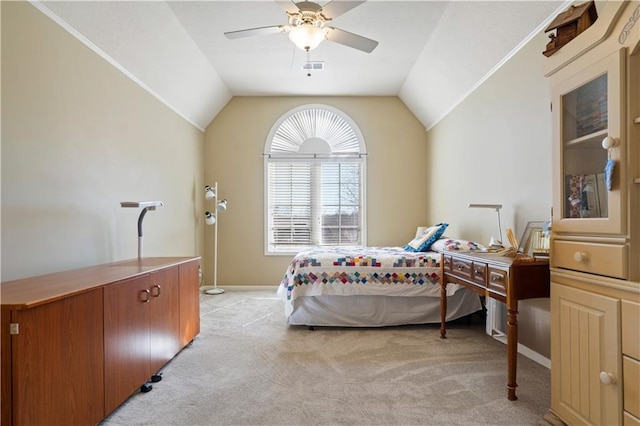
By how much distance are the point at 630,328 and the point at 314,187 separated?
4465 mm

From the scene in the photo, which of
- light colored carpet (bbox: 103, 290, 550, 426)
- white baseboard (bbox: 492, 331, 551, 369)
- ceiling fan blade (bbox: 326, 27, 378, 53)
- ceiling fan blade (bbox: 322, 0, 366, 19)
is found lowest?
light colored carpet (bbox: 103, 290, 550, 426)

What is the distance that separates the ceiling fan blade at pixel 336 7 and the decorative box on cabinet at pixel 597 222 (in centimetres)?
129

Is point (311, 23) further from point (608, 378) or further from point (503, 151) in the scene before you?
point (608, 378)

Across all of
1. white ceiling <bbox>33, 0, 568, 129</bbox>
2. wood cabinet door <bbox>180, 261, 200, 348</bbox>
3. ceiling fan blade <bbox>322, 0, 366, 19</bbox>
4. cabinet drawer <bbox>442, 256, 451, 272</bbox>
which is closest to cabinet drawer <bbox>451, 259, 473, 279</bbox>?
cabinet drawer <bbox>442, 256, 451, 272</bbox>

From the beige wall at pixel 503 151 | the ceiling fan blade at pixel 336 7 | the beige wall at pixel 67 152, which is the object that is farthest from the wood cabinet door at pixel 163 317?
the beige wall at pixel 503 151

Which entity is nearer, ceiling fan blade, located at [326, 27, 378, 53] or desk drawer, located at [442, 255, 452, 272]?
ceiling fan blade, located at [326, 27, 378, 53]

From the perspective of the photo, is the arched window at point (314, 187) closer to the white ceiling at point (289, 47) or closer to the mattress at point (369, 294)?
the white ceiling at point (289, 47)

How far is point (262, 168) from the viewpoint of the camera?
5516 mm

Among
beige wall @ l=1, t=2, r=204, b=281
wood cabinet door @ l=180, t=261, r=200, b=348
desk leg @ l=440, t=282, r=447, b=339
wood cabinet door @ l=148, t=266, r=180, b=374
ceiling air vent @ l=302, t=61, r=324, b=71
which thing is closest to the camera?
beige wall @ l=1, t=2, r=204, b=281

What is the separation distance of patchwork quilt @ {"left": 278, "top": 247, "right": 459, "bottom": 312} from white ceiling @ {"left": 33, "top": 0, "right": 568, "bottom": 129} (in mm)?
2035

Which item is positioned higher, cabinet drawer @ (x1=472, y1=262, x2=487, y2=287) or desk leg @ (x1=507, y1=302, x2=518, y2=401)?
cabinet drawer @ (x1=472, y1=262, x2=487, y2=287)

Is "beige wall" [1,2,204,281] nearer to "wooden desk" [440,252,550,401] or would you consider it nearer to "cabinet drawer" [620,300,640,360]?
"wooden desk" [440,252,550,401]

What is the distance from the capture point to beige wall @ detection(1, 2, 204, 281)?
81.4 inches

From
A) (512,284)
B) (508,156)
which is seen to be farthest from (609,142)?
(508,156)
